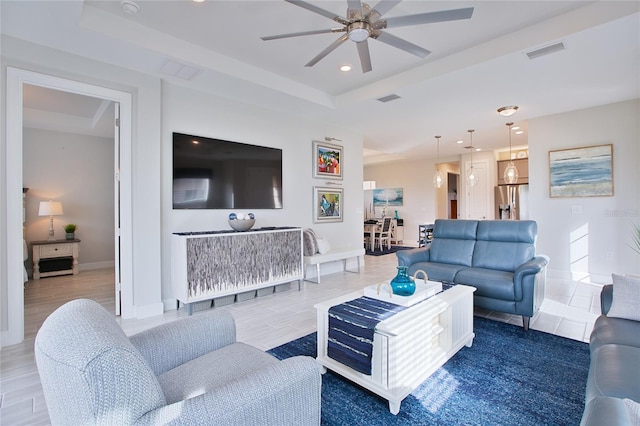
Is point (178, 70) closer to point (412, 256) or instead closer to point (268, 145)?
point (268, 145)

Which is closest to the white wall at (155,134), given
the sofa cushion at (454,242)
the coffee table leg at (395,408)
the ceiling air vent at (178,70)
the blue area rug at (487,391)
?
the ceiling air vent at (178,70)

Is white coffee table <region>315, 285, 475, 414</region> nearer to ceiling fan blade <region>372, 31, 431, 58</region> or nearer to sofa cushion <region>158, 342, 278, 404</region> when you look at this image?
sofa cushion <region>158, 342, 278, 404</region>

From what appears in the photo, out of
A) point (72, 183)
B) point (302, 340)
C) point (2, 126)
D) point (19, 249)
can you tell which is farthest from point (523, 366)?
point (72, 183)

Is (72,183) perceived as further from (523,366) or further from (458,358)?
(523,366)

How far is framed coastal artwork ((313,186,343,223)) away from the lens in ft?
17.9

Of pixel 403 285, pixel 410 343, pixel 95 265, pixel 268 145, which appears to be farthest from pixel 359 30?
pixel 95 265

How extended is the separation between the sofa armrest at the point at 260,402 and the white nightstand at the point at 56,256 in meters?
6.12

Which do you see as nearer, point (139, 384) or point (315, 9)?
point (139, 384)

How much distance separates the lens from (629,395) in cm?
124

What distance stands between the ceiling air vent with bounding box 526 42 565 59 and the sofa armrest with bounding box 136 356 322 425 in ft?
11.8

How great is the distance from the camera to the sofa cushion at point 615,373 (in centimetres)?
128

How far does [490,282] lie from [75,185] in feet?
23.8

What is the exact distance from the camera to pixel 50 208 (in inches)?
217

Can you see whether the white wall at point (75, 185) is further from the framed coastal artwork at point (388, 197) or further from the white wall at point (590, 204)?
the white wall at point (590, 204)
